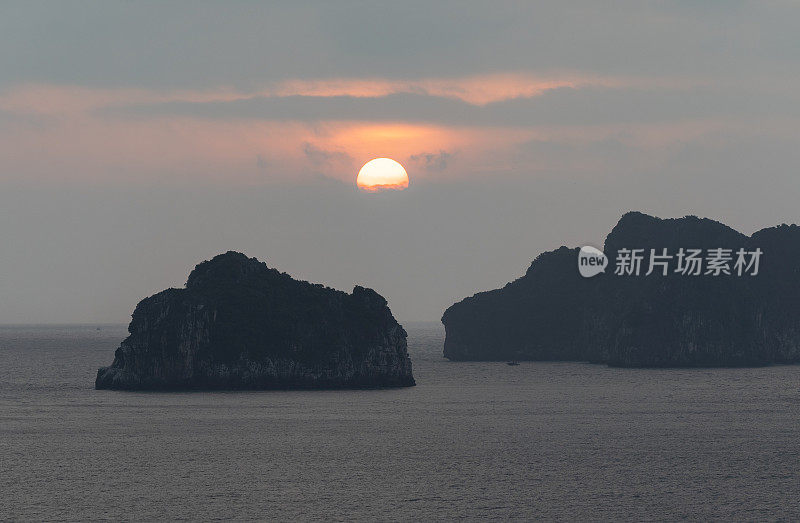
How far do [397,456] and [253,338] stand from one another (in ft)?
202

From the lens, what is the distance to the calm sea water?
43031 mm

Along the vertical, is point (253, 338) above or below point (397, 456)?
above

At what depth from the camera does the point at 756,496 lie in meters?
45.1

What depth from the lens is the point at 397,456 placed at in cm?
5888

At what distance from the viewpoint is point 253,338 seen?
388 feet

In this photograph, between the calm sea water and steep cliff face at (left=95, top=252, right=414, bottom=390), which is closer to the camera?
the calm sea water

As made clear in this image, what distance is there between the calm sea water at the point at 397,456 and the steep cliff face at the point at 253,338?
25.3 ft

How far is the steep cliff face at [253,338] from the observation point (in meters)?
114

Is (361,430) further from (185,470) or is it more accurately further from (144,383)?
(144,383)

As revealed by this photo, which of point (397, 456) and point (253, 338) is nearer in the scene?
point (397, 456)

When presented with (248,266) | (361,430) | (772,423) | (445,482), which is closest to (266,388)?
(248,266)

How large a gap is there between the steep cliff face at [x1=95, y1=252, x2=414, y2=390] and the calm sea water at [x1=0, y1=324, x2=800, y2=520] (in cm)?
772

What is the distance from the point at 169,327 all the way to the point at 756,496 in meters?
79.7

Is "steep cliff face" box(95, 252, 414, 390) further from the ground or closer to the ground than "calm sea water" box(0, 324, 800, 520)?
further from the ground
